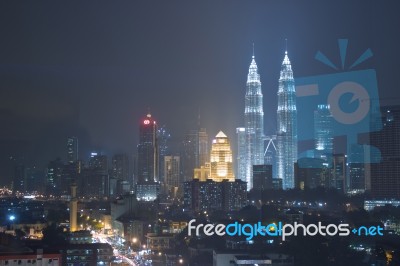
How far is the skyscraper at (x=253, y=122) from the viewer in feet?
24.0

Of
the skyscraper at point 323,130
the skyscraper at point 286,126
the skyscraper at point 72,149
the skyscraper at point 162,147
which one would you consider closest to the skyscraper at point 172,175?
the skyscraper at point 162,147

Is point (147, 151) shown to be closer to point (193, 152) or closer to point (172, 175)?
point (193, 152)

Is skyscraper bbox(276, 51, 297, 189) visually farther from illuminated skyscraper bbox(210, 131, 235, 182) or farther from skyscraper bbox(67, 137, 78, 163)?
skyscraper bbox(67, 137, 78, 163)

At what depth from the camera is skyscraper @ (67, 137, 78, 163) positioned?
643cm

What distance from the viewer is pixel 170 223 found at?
284 inches

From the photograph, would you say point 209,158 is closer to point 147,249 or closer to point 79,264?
point 147,249

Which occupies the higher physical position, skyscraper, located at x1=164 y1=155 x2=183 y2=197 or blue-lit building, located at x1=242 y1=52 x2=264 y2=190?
blue-lit building, located at x1=242 y1=52 x2=264 y2=190

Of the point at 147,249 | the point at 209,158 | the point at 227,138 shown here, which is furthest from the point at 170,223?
the point at 209,158

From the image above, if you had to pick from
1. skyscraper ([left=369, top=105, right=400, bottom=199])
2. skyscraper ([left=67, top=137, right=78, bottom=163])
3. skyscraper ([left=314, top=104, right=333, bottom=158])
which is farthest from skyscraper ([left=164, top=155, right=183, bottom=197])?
skyscraper ([left=369, top=105, right=400, bottom=199])

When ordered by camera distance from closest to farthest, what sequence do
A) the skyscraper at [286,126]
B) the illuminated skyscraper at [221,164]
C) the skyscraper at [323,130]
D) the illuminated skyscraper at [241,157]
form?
the skyscraper at [323,130]
the skyscraper at [286,126]
the illuminated skyscraper at [241,157]
the illuminated skyscraper at [221,164]

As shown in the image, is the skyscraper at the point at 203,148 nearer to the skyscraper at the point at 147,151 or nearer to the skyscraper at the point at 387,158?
the skyscraper at the point at 147,151

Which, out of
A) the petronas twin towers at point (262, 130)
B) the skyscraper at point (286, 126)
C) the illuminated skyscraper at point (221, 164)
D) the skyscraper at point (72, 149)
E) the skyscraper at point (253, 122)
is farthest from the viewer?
the illuminated skyscraper at point (221, 164)

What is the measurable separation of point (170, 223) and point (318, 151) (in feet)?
6.68

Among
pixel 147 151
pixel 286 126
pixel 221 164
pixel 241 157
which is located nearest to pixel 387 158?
pixel 286 126
